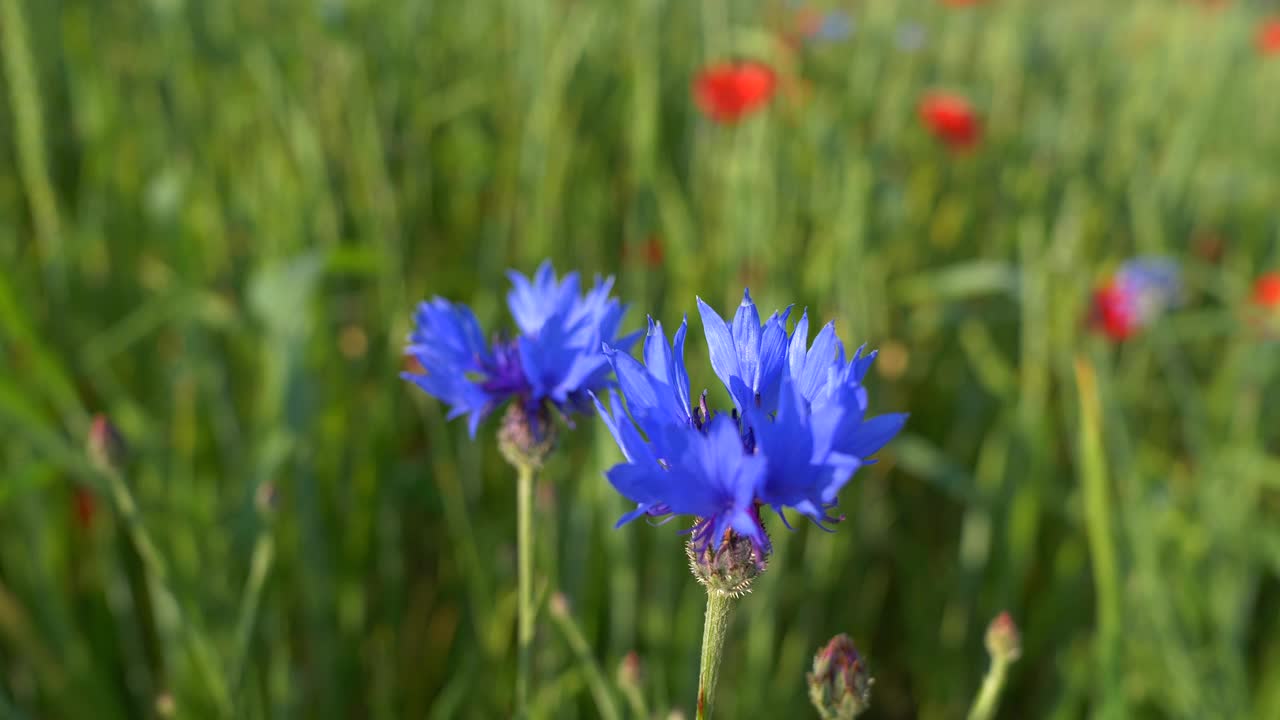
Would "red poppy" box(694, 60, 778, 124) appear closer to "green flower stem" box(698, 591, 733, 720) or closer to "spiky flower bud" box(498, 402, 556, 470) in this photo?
"spiky flower bud" box(498, 402, 556, 470)

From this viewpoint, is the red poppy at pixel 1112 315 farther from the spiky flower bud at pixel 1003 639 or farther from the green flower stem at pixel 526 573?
the green flower stem at pixel 526 573

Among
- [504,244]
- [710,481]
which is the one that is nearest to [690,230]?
[504,244]

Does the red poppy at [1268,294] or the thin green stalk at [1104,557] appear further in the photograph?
the red poppy at [1268,294]

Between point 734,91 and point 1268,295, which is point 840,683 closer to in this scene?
point 734,91

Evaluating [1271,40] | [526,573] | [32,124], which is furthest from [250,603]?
Result: [1271,40]

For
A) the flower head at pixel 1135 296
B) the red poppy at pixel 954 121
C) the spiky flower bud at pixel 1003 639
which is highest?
the red poppy at pixel 954 121

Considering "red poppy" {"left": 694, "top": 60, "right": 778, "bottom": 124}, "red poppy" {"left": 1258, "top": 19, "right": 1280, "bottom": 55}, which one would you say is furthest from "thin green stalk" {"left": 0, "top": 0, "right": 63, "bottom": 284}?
"red poppy" {"left": 1258, "top": 19, "right": 1280, "bottom": 55}

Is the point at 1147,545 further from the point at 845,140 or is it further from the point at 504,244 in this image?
the point at 504,244

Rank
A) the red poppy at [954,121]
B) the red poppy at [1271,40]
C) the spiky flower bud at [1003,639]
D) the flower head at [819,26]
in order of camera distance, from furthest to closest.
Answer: the red poppy at [1271,40] < the flower head at [819,26] < the red poppy at [954,121] < the spiky flower bud at [1003,639]

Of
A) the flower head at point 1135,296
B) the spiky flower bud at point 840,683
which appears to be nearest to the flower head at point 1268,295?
the flower head at point 1135,296
